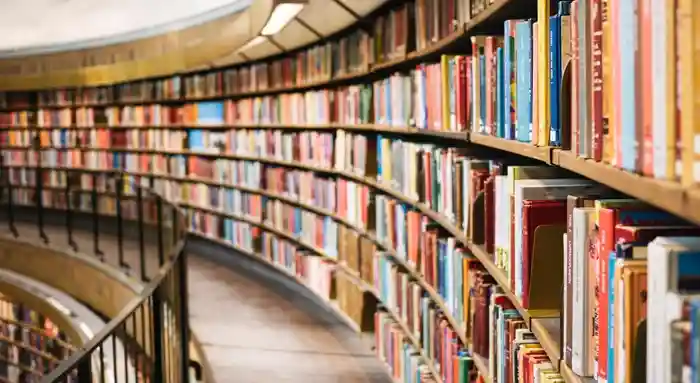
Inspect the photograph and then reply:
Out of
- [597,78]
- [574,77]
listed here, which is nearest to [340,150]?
[574,77]

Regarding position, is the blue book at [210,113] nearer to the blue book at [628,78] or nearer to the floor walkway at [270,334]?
the floor walkway at [270,334]

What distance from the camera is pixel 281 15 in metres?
4.42

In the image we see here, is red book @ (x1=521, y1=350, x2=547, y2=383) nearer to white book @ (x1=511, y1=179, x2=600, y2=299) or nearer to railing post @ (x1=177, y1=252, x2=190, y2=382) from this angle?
white book @ (x1=511, y1=179, x2=600, y2=299)

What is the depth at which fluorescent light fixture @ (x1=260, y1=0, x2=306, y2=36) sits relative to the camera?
403 cm

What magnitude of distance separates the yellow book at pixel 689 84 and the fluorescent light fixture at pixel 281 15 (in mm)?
3189

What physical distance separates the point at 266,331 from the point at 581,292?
A: 427cm

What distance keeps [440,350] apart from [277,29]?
106 inches

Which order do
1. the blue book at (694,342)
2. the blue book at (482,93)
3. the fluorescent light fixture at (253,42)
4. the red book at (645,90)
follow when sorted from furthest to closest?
the fluorescent light fixture at (253,42) → the blue book at (482,93) → the red book at (645,90) → the blue book at (694,342)

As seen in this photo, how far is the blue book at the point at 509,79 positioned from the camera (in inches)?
74.0

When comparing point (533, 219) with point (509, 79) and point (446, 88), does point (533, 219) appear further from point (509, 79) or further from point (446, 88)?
point (446, 88)

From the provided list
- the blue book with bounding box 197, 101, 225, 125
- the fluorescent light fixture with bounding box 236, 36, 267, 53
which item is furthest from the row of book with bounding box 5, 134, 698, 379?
the blue book with bounding box 197, 101, 225, 125

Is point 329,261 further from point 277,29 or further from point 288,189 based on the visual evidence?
point 277,29

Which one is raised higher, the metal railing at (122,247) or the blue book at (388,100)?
the blue book at (388,100)

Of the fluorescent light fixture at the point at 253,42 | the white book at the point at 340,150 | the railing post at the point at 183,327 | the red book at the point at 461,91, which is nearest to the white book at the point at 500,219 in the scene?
the red book at the point at 461,91
